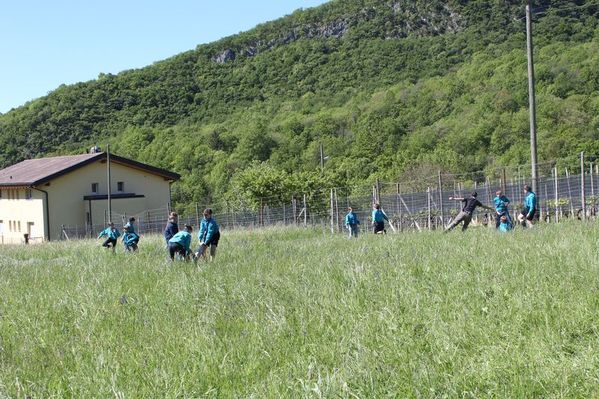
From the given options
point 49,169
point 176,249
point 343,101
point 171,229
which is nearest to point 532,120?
point 171,229

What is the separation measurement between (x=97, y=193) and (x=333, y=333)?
4545 cm

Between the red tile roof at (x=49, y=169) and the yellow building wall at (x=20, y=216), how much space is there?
952mm

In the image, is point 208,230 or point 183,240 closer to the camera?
point 183,240

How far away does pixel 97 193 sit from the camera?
49094 millimetres

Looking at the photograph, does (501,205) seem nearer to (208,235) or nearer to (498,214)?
(498,214)

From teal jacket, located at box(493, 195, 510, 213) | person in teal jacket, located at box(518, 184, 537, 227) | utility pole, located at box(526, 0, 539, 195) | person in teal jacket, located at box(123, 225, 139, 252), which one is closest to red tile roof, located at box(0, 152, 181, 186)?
person in teal jacket, located at box(123, 225, 139, 252)

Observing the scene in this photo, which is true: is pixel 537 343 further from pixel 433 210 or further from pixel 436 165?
pixel 436 165

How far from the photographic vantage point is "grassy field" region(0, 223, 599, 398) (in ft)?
15.0

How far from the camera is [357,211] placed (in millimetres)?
32156

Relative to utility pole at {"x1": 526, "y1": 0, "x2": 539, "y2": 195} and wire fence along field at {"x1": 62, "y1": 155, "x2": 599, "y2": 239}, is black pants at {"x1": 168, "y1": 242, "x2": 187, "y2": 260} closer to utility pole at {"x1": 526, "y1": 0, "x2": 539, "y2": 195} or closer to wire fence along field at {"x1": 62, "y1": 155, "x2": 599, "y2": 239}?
utility pole at {"x1": 526, "y1": 0, "x2": 539, "y2": 195}

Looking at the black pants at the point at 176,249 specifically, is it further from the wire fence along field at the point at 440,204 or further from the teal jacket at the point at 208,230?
the wire fence along field at the point at 440,204

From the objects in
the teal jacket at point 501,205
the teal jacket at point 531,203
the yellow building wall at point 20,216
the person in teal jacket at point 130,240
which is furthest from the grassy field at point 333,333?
the yellow building wall at point 20,216

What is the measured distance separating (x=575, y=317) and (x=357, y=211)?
87.8ft

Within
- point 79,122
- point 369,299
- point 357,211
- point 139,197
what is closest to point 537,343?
point 369,299
